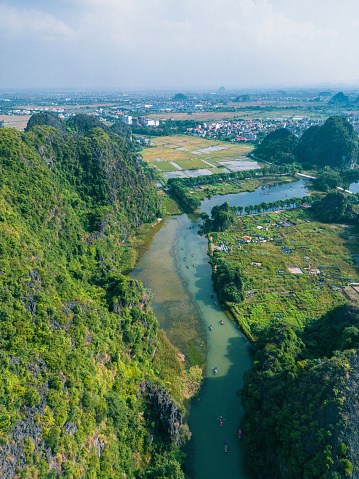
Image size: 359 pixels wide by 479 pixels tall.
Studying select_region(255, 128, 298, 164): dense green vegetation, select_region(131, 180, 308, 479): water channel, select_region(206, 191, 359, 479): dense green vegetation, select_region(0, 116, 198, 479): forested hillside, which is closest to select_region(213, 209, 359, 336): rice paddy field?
select_region(206, 191, 359, 479): dense green vegetation

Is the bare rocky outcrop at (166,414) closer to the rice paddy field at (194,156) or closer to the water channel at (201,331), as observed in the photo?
the water channel at (201,331)

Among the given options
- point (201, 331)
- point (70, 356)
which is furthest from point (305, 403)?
point (70, 356)

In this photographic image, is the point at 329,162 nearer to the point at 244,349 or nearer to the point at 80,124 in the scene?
the point at 80,124

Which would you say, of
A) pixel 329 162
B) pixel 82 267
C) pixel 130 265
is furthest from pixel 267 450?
pixel 329 162

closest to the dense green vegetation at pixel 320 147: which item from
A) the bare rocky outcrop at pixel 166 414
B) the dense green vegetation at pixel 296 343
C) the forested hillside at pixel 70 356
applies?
the dense green vegetation at pixel 296 343

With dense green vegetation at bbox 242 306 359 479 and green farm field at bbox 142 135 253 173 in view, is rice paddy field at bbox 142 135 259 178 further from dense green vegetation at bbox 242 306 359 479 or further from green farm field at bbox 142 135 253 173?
dense green vegetation at bbox 242 306 359 479
